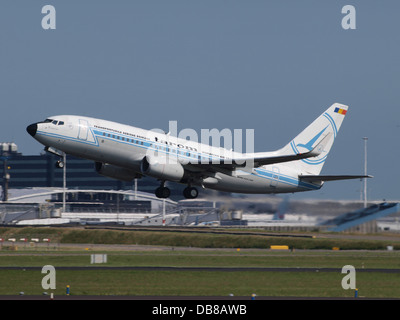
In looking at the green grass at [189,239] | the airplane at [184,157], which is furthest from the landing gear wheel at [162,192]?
the green grass at [189,239]

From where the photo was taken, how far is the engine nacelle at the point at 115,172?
210 feet

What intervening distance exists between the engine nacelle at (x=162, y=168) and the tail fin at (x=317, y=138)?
12.7 meters

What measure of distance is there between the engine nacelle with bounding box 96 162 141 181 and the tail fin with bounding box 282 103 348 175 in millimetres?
14835

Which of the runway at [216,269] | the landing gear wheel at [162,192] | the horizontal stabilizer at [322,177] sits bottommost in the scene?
the runway at [216,269]

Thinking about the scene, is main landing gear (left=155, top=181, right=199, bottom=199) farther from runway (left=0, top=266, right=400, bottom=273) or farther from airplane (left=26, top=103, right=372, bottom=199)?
runway (left=0, top=266, right=400, bottom=273)

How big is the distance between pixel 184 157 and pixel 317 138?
1631 centimetres

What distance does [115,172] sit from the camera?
212 feet

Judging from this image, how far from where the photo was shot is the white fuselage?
2251 inches

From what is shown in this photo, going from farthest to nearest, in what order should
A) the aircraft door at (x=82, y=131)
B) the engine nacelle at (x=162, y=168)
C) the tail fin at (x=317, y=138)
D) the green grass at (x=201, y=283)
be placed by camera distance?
1. the tail fin at (x=317, y=138)
2. the engine nacelle at (x=162, y=168)
3. the aircraft door at (x=82, y=131)
4. the green grass at (x=201, y=283)

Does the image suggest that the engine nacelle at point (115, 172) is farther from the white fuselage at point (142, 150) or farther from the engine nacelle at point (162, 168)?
the engine nacelle at point (162, 168)

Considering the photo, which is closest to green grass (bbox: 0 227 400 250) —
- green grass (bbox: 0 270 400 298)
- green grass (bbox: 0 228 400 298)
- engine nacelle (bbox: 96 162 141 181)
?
green grass (bbox: 0 228 400 298)

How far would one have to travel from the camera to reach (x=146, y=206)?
171m
